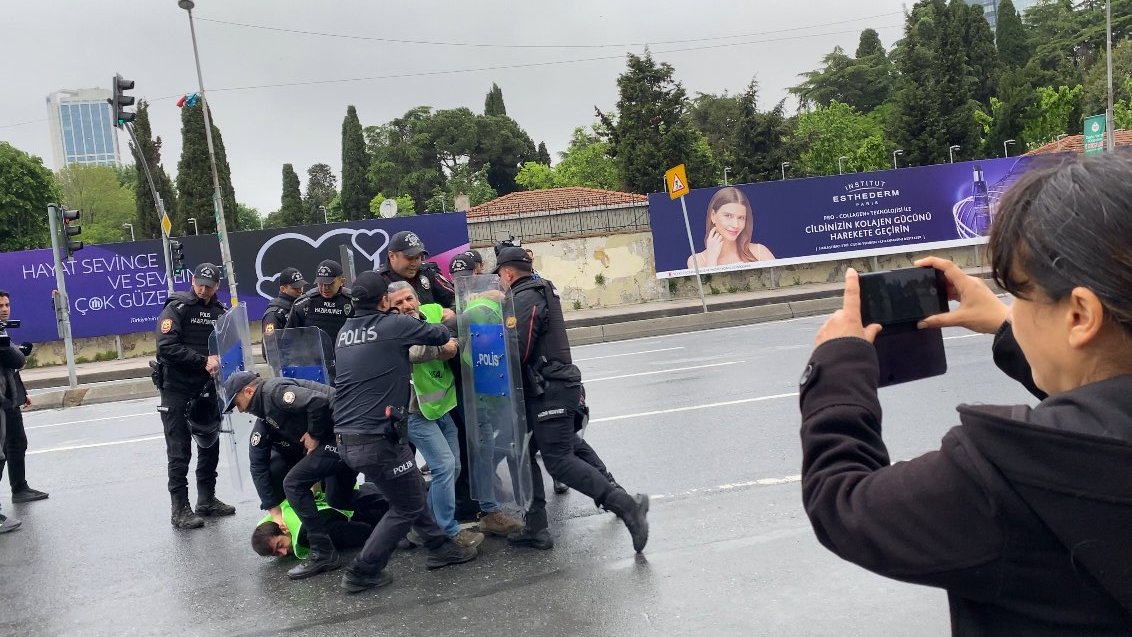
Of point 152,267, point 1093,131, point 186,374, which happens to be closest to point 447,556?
point 186,374

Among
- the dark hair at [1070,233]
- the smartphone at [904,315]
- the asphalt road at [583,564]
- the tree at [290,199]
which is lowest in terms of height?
the asphalt road at [583,564]

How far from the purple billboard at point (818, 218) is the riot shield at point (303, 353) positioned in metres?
18.1

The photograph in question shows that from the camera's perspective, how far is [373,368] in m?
5.42

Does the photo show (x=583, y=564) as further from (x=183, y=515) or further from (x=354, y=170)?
(x=354, y=170)

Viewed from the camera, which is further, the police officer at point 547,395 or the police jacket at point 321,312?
the police jacket at point 321,312

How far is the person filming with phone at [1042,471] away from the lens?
1.24 meters

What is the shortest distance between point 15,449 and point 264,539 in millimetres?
3894

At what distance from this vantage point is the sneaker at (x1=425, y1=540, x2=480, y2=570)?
5.72 m

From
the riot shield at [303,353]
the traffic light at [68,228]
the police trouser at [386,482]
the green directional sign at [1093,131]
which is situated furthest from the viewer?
the green directional sign at [1093,131]

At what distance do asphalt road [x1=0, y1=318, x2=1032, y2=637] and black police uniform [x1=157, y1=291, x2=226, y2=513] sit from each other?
0.46m

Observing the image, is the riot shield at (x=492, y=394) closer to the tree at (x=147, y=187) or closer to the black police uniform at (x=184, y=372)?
the black police uniform at (x=184, y=372)

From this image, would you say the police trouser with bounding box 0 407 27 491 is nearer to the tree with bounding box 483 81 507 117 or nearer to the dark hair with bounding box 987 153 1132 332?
the dark hair with bounding box 987 153 1132 332

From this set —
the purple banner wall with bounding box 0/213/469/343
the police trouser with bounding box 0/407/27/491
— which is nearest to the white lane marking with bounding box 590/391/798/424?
the police trouser with bounding box 0/407/27/491

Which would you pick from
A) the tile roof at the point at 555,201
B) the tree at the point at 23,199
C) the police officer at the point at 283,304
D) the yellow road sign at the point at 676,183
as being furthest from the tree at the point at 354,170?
the police officer at the point at 283,304
